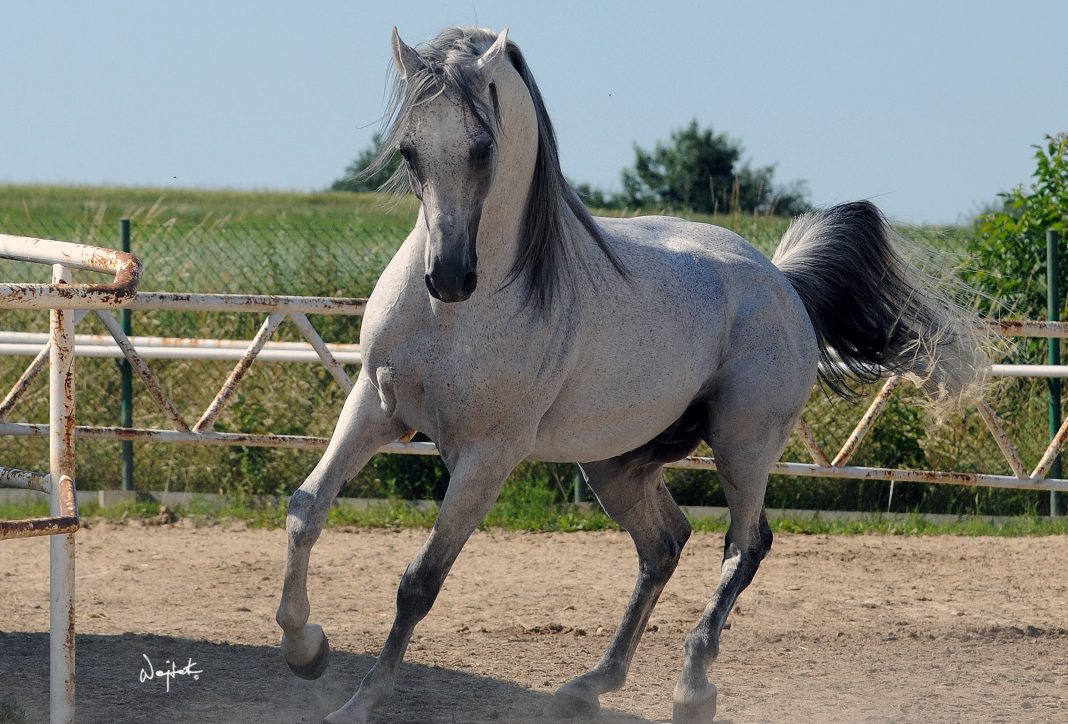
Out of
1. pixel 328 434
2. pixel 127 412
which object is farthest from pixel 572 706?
pixel 127 412

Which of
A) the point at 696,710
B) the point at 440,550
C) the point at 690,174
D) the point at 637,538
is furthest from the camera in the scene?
the point at 690,174

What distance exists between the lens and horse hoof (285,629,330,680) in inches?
147

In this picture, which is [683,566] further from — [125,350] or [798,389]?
[125,350]

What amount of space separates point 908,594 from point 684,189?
Result: 22675 millimetres

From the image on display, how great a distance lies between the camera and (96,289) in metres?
2.97

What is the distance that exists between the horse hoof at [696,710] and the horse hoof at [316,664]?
110 centimetres

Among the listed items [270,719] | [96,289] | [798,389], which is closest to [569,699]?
[270,719]

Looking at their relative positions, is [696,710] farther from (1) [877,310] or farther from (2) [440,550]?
(1) [877,310]

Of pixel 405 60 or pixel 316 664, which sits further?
pixel 316 664

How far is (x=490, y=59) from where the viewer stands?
324cm
